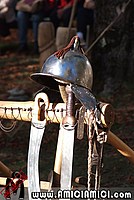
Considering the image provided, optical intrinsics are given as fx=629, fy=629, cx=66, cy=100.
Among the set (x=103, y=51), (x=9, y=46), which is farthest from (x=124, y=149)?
(x=9, y=46)

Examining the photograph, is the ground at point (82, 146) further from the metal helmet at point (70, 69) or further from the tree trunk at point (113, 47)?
the metal helmet at point (70, 69)

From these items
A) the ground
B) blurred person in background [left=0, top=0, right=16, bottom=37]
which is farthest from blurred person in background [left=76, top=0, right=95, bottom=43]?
A: blurred person in background [left=0, top=0, right=16, bottom=37]

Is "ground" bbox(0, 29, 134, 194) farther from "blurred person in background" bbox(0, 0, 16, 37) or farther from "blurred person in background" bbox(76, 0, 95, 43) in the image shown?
"blurred person in background" bbox(0, 0, 16, 37)

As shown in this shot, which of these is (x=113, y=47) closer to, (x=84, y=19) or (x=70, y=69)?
(x=84, y=19)

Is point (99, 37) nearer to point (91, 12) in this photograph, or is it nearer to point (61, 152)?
point (91, 12)

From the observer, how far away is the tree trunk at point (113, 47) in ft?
21.9

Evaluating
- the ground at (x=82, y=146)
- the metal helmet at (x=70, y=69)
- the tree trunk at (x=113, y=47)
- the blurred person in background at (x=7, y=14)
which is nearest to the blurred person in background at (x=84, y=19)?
the ground at (x=82, y=146)

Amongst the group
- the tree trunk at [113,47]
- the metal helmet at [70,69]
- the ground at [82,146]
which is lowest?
the ground at [82,146]

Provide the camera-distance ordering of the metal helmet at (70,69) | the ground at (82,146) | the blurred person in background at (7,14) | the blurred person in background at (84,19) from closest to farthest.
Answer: the metal helmet at (70,69) < the ground at (82,146) < the blurred person in background at (84,19) < the blurred person in background at (7,14)

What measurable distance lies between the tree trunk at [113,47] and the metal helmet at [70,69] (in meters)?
3.44

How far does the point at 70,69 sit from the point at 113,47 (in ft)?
11.8

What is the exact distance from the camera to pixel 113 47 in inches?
266

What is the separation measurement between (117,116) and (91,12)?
2841 mm

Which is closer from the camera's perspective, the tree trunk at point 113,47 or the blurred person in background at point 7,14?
the tree trunk at point 113,47
